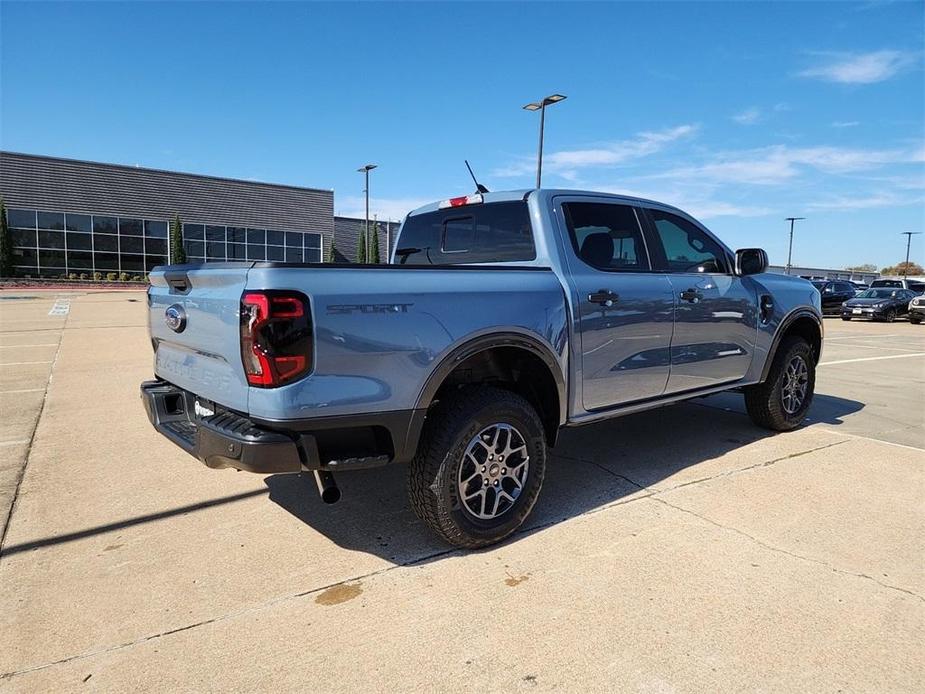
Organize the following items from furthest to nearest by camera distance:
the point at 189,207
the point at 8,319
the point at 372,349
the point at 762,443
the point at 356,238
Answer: the point at 356,238, the point at 189,207, the point at 8,319, the point at 762,443, the point at 372,349

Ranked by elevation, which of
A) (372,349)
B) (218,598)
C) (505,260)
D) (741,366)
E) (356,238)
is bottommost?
(218,598)

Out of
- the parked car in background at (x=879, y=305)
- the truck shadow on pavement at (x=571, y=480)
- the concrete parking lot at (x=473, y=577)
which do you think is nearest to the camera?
the concrete parking lot at (x=473, y=577)

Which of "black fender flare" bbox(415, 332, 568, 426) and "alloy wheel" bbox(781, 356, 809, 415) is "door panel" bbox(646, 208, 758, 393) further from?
"black fender flare" bbox(415, 332, 568, 426)

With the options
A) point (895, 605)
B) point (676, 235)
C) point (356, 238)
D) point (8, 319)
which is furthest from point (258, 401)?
point (356, 238)

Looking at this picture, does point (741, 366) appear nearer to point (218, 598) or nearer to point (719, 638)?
point (719, 638)

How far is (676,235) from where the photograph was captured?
4598 millimetres

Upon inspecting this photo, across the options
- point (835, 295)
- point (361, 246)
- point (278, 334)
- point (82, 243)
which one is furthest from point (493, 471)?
point (361, 246)

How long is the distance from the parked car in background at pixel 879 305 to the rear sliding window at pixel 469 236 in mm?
25701

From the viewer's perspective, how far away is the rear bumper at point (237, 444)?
2.56 metres

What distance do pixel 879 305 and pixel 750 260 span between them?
24.2m

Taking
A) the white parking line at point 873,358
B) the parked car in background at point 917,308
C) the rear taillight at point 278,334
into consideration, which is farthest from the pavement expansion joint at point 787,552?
the parked car in background at point 917,308

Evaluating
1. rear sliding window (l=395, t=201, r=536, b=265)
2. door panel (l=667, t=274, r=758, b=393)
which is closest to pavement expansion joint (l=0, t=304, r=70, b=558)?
rear sliding window (l=395, t=201, r=536, b=265)

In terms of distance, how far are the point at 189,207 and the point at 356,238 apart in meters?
14.0

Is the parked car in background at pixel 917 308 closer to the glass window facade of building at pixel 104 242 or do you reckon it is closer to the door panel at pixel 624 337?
the door panel at pixel 624 337
